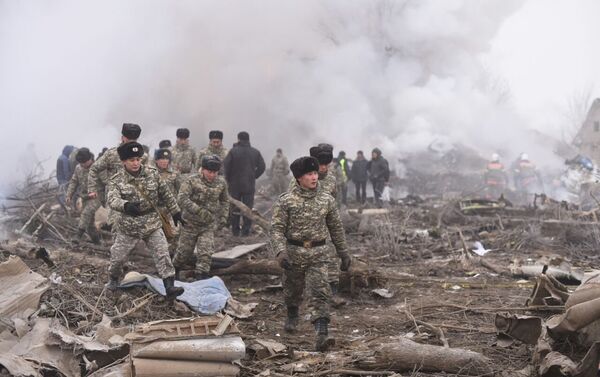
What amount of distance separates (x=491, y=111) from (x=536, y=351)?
30.4 m

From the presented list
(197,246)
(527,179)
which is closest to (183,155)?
(197,246)

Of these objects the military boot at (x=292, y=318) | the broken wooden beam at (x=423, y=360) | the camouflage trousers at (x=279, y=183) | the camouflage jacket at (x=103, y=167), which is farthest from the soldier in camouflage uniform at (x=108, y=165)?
the camouflage trousers at (x=279, y=183)

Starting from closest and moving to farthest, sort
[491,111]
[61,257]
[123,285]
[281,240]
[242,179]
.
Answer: [281,240]
[123,285]
[61,257]
[242,179]
[491,111]

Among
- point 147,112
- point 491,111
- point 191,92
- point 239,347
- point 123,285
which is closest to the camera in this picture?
point 239,347

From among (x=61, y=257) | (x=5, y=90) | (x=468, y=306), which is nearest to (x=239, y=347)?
(x=468, y=306)

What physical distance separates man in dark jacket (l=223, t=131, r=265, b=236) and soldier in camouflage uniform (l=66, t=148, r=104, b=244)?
2.37 m

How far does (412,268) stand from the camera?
27.1 ft

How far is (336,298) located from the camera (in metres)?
6.39

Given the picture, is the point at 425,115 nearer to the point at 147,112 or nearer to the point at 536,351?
the point at 147,112

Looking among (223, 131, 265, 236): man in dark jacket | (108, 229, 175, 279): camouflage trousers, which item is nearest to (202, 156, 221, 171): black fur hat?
(108, 229, 175, 279): camouflage trousers

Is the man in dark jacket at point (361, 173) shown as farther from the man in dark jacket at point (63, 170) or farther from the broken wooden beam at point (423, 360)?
the broken wooden beam at point (423, 360)

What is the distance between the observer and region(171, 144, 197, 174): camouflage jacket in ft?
33.0

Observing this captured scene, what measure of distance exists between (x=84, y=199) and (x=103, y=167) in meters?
1.97

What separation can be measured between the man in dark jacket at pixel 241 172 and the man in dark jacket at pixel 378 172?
240 inches
